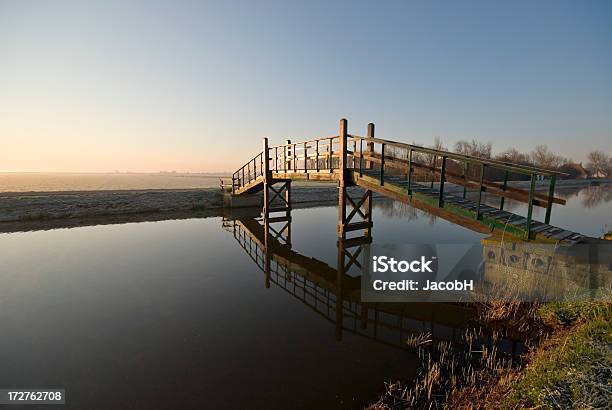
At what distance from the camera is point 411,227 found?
1467cm

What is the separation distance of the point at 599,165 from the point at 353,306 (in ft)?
489

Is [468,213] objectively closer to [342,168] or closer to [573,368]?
[573,368]

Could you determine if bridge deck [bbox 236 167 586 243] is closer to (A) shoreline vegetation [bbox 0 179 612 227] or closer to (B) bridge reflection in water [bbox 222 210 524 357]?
(B) bridge reflection in water [bbox 222 210 524 357]

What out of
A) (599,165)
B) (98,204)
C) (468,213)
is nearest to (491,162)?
(468,213)

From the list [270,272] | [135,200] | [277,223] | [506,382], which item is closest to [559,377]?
[506,382]

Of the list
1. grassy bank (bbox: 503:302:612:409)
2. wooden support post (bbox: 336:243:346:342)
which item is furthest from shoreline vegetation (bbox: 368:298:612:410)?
wooden support post (bbox: 336:243:346:342)

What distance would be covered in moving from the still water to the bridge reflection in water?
0.14ft

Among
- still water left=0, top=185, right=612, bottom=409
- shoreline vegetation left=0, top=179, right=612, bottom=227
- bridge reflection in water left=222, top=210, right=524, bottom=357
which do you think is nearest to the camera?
still water left=0, top=185, right=612, bottom=409

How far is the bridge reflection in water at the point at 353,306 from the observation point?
500 centimetres

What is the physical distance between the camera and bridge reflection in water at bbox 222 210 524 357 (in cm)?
500

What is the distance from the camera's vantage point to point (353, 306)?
626cm

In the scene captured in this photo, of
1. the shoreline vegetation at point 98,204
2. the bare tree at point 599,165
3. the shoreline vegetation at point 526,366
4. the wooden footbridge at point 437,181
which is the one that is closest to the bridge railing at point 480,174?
the wooden footbridge at point 437,181

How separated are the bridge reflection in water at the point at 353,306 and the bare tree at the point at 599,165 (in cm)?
14352

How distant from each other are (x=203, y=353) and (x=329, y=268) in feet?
16.4
